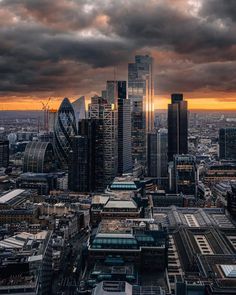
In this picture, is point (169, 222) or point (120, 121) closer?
point (169, 222)

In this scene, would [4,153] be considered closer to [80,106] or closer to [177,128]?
[80,106]

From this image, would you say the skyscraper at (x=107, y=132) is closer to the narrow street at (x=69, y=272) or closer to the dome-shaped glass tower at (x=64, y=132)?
the dome-shaped glass tower at (x=64, y=132)

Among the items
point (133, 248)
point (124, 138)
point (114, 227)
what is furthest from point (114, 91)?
point (133, 248)

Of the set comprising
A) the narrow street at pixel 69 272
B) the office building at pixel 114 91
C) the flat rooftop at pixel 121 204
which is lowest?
the narrow street at pixel 69 272

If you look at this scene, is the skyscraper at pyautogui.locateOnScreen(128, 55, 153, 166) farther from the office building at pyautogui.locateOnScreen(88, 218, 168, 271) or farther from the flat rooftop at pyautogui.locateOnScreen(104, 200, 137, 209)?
the office building at pyautogui.locateOnScreen(88, 218, 168, 271)

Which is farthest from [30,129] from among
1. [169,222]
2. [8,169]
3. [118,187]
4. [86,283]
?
[86,283]

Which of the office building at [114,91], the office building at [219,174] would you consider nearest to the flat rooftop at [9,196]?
the office building at [114,91]

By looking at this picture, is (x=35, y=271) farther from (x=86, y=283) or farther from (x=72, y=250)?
(x=72, y=250)

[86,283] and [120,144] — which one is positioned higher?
[120,144]
